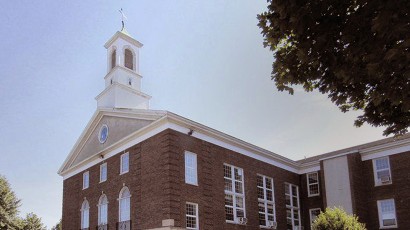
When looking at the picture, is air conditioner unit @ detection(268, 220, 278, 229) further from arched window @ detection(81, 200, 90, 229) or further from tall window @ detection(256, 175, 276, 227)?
arched window @ detection(81, 200, 90, 229)

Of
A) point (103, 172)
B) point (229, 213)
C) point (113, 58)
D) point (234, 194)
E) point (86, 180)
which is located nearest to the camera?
point (229, 213)

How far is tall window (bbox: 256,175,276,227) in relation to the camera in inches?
1192

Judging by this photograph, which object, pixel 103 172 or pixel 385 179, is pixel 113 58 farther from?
pixel 385 179

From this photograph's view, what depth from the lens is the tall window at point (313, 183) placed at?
114 ft

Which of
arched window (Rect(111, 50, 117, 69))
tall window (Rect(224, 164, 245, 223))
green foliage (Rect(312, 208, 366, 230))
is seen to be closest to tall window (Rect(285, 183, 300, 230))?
tall window (Rect(224, 164, 245, 223))

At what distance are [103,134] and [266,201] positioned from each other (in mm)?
12924

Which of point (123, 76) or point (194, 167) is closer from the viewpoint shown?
point (194, 167)

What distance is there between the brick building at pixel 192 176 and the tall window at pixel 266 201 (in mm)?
73

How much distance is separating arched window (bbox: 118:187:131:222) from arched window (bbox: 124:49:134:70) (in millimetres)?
11148

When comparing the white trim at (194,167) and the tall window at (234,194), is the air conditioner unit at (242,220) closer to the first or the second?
the tall window at (234,194)

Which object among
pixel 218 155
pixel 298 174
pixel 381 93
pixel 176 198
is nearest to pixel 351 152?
pixel 298 174

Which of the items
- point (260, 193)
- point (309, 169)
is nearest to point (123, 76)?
point (260, 193)

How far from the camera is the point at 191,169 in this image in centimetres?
2581

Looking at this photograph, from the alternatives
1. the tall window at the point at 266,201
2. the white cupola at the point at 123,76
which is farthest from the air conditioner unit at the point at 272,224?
the white cupola at the point at 123,76
